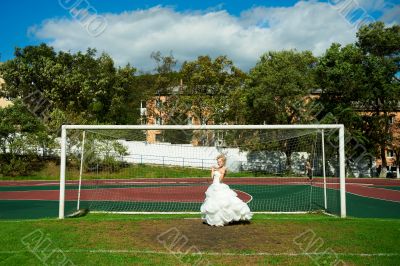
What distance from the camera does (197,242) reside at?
846 centimetres

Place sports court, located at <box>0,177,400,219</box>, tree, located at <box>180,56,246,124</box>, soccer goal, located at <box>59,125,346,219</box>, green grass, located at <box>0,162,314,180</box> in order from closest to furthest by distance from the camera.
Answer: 1. sports court, located at <box>0,177,400,219</box>
2. soccer goal, located at <box>59,125,346,219</box>
3. green grass, located at <box>0,162,314,180</box>
4. tree, located at <box>180,56,246,124</box>

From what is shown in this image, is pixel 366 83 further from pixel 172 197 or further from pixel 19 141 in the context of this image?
pixel 19 141

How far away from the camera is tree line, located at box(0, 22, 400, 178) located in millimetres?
34250

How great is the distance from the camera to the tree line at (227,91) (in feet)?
112

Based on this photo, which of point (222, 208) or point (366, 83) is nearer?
point (222, 208)

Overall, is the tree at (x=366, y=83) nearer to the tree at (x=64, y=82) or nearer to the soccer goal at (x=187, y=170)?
the soccer goal at (x=187, y=170)

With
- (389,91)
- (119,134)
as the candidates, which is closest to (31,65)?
(119,134)

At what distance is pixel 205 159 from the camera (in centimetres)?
2328

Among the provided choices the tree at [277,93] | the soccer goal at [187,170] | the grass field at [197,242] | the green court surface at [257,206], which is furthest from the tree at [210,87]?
the grass field at [197,242]

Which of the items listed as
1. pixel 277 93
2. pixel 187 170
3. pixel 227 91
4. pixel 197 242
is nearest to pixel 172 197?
pixel 187 170

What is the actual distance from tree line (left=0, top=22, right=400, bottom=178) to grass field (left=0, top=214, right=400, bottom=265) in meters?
23.8

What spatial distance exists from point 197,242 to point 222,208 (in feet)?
5.82

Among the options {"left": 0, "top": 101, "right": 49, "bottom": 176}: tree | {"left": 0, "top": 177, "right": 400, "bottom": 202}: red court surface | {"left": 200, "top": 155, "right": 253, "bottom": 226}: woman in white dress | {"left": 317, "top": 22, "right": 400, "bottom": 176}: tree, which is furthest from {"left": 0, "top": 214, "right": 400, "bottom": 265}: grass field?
{"left": 317, "top": 22, "right": 400, "bottom": 176}: tree

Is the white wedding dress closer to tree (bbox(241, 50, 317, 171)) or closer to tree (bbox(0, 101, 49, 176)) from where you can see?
tree (bbox(241, 50, 317, 171))
